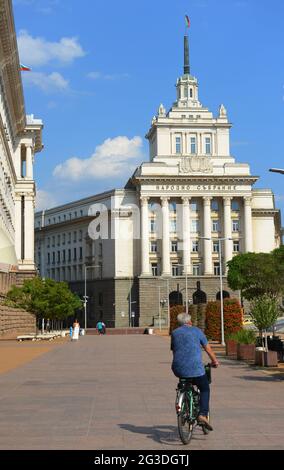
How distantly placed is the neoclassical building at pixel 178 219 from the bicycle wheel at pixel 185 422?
107 metres

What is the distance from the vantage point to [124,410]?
1714cm

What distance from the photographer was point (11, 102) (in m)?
79.5

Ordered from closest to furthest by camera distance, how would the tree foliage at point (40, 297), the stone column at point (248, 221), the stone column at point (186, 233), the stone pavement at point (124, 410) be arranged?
the stone pavement at point (124, 410) < the tree foliage at point (40, 297) < the stone column at point (186, 233) < the stone column at point (248, 221)

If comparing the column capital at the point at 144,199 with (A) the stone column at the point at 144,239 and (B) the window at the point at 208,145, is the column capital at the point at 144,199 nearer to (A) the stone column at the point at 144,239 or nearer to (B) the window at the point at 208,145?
(A) the stone column at the point at 144,239

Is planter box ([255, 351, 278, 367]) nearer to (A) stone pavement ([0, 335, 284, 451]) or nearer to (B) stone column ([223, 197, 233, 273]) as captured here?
(A) stone pavement ([0, 335, 284, 451])

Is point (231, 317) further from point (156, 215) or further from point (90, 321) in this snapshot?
point (90, 321)

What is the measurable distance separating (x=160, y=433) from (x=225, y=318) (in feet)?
136

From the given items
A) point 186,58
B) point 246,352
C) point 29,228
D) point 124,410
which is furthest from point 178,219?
point 124,410

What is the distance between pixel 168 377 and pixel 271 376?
332 cm

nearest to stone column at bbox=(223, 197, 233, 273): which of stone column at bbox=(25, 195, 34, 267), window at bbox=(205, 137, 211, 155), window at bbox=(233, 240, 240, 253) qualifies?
window at bbox=(233, 240, 240, 253)

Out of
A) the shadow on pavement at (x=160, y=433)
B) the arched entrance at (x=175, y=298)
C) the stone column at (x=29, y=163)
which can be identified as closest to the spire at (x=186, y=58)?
the arched entrance at (x=175, y=298)

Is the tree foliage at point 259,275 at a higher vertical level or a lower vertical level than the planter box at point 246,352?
higher

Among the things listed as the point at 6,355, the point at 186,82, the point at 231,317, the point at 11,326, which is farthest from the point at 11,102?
the point at 186,82

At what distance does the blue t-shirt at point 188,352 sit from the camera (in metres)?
13.1
